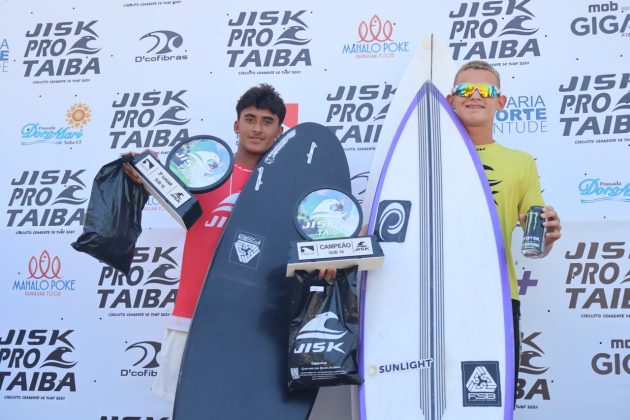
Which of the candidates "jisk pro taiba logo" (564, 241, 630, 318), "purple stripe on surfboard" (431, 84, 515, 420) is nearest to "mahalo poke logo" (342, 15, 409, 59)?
"purple stripe on surfboard" (431, 84, 515, 420)

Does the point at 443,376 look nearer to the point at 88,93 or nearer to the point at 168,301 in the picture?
the point at 168,301

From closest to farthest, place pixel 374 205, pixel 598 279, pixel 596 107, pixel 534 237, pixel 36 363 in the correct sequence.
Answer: pixel 534 237, pixel 374 205, pixel 598 279, pixel 596 107, pixel 36 363

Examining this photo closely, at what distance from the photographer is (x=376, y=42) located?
12.6ft

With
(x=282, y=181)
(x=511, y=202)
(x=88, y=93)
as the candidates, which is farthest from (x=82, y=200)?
(x=511, y=202)

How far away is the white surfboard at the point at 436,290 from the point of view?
112 inches

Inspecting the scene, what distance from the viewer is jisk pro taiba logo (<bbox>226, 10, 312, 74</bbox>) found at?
3.93 meters

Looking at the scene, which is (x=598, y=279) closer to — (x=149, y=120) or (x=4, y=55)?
(x=149, y=120)

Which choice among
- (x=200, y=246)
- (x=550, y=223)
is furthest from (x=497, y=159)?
(x=200, y=246)

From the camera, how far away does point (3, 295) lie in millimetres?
3961

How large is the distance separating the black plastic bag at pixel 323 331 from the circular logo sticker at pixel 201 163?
55 centimetres

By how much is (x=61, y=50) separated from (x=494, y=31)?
2469mm

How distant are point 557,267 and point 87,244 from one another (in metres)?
2.25

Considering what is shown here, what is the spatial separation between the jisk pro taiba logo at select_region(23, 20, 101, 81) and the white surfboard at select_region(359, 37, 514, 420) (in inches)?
76.9

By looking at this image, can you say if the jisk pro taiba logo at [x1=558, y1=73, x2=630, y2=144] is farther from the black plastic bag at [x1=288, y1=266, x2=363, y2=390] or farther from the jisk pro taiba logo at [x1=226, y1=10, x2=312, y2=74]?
the black plastic bag at [x1=288, y1=266, x2=363, y2=390]
